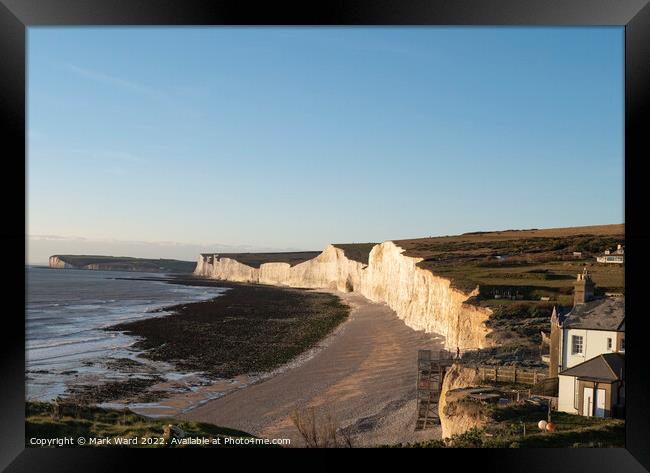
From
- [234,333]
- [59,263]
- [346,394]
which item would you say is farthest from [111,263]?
[346,394]

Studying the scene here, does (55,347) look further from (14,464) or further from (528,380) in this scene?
(528,380)

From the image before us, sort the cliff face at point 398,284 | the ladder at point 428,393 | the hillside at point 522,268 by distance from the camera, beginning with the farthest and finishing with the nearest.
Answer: the cliff face at point 398,284 → the hillside at point 522,268 → the ladder at point 428,393

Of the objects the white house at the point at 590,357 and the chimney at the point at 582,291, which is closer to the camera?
the white house at the point at 590,357

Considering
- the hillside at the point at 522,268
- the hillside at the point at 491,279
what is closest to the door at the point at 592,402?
the hillside at the point at 491,279

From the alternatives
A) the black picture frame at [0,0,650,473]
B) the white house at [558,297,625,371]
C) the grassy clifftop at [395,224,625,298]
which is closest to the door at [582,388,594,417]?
the white house at [558,297,625,371]

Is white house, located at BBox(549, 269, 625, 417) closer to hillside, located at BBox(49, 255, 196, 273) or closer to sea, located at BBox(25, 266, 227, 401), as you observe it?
sea, located at BBox(25, 266, 227, 401)

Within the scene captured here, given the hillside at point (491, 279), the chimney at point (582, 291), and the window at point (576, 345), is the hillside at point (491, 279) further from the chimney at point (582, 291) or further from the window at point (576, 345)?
the chimney at point (582, 291)
